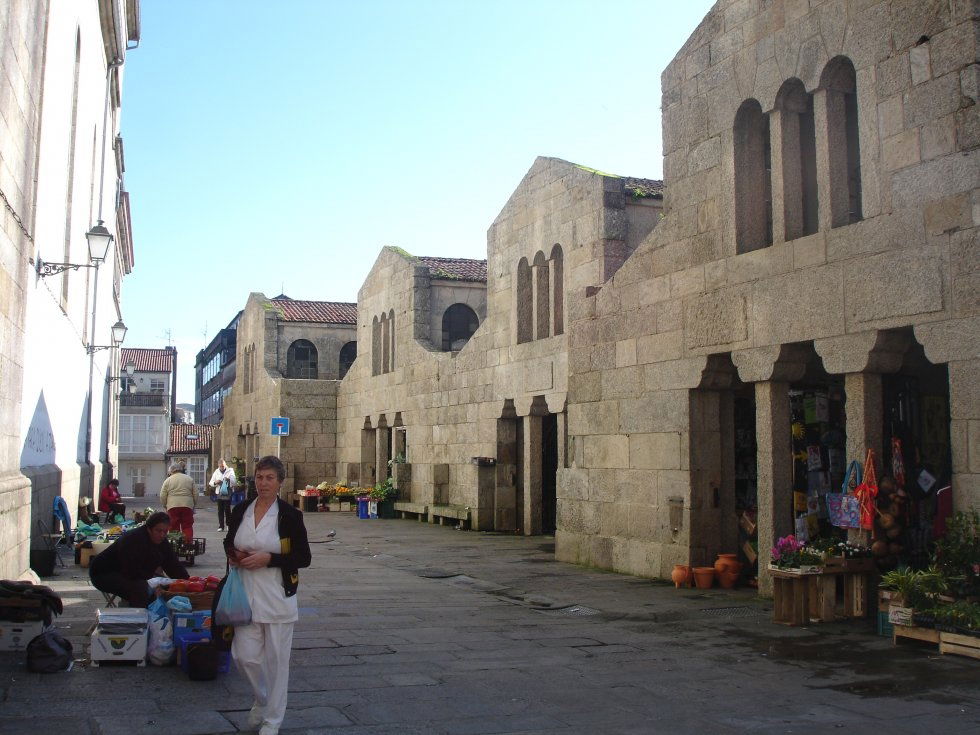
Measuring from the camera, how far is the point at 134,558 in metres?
8.18

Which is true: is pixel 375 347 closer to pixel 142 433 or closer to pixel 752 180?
pixel 752 180

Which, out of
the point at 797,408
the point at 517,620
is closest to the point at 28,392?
the point at 517,620

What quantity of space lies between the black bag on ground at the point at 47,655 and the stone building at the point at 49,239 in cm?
242

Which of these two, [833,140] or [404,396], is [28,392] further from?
[404,396]

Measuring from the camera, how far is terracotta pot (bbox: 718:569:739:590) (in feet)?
38.6

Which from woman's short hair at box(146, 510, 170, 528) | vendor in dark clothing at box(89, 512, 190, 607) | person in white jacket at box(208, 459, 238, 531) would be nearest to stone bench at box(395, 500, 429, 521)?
person in white jacket at box(208, 459, 238, 531)

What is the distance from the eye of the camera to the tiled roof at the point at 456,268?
25.4m

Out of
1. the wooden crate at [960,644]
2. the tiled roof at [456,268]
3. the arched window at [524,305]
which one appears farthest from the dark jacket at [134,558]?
the tiled roof at [456,268]

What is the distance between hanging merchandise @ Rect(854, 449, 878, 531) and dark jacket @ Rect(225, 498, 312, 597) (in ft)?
19.3

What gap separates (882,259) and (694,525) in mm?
4062

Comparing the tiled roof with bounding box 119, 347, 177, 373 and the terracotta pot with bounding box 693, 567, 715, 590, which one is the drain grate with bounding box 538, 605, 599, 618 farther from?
the tiled roof with bounding box 119, 347, 177, 373

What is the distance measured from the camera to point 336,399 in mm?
31469

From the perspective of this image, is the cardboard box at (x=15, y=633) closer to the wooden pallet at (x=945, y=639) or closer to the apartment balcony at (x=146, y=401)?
the wooden pallet at (x=945, y=639)

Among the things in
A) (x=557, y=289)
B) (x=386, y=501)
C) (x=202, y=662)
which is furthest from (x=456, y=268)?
(x=202, y=662)
